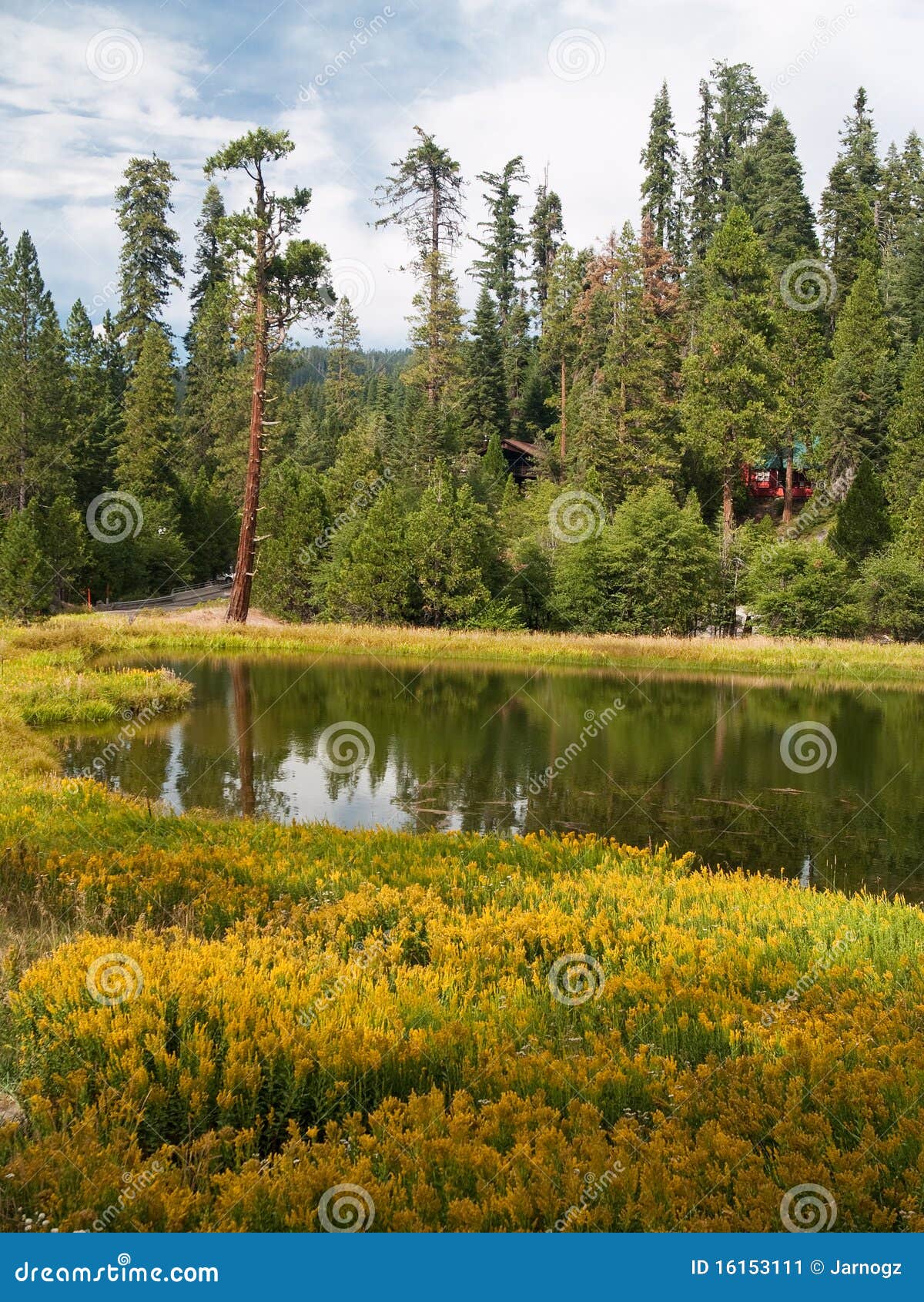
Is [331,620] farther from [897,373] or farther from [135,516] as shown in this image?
[897,373]

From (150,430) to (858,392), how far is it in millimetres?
42670

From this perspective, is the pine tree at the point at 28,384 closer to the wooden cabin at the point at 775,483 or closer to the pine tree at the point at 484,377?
the pine tree at the point at 484,377

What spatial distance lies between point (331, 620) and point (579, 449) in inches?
839

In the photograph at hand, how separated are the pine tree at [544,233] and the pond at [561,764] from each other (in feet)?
215

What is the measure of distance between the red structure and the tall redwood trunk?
1426 inches

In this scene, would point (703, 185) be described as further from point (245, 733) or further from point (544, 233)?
point (245, 733)

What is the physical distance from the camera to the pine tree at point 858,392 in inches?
2250

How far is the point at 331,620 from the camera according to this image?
43.7m

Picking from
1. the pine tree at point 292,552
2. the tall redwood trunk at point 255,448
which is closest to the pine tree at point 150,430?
the pine tree at point 292,552

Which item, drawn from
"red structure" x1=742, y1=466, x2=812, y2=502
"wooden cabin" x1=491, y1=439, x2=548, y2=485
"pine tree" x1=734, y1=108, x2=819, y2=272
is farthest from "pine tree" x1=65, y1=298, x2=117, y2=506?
"pine tree" x1=734, y1=108, x2=819, y2=272

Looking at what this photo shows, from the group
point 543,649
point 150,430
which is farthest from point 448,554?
point 150,430

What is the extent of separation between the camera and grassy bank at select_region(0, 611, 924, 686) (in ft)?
119

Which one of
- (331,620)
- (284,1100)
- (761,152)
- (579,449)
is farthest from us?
(761,152)

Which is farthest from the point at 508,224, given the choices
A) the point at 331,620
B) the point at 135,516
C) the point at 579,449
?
the point at 331,620
